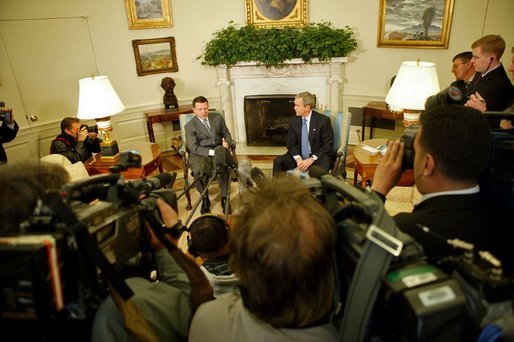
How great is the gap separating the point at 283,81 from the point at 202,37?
4.58 ft

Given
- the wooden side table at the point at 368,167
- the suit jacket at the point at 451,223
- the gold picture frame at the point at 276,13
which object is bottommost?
the wooden side table at the point at 368,167

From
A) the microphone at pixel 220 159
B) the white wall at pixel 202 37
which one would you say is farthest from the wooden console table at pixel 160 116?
the microphone at pixel 220 159

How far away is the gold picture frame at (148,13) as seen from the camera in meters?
4.80

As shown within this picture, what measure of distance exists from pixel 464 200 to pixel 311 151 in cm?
261

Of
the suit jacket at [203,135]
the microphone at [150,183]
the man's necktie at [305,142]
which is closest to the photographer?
the microphone at [150,183]

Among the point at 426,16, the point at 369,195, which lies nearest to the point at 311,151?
the point at 426,16

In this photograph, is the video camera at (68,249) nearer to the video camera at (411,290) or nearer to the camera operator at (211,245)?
the video camera at (411,290)

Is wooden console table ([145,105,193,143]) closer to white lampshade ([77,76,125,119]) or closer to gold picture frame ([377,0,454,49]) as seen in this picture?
white lampshade ([77,76,125,119])

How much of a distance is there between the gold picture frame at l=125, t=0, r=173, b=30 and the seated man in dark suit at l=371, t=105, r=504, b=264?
4.68m

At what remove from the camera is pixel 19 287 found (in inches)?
25.7

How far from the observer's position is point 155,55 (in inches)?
201

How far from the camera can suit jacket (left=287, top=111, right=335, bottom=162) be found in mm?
3572

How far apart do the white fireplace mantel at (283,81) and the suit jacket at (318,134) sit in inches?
56.9

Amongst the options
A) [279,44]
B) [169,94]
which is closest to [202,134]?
[169,94]
